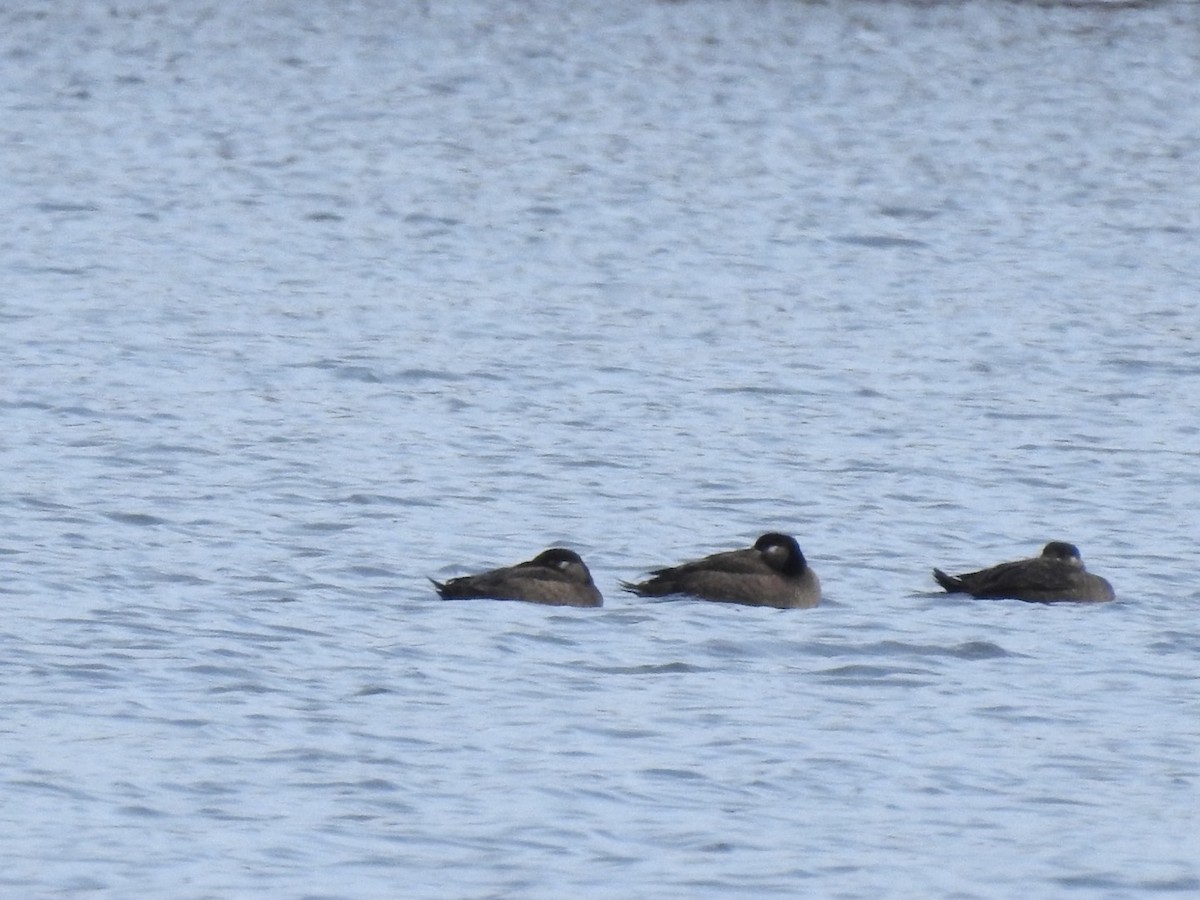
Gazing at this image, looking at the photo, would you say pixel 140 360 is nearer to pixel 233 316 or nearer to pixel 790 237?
pixel 233 316

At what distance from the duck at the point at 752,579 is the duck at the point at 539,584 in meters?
0.49

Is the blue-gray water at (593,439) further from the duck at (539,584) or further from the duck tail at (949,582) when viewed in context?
the duck tail at (949,582)

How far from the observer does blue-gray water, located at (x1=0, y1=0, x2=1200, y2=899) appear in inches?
423

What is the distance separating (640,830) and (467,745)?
1.36 meters

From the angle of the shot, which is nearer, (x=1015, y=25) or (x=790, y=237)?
(x=790, y=237)

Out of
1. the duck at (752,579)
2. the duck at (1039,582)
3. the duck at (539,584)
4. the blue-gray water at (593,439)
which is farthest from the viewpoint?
the duck at (1039,582)

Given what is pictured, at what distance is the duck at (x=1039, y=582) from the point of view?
48.7 ft

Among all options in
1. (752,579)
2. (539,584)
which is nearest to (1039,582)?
(752,579)

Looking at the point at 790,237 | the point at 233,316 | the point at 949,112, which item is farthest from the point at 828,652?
the point at 949,112

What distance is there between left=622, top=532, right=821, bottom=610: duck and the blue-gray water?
124 mm

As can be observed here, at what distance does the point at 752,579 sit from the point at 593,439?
4735mm

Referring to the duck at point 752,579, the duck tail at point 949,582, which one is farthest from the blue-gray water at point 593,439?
the duck tail at point 949,582

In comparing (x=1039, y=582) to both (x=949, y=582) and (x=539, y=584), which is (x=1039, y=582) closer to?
(x=949, y=582)

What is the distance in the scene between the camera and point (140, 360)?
21297mm
